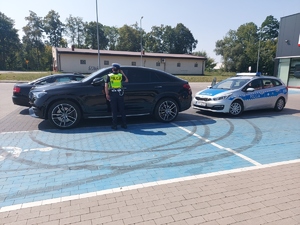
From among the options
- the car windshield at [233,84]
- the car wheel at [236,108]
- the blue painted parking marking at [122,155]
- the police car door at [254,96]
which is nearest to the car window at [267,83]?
the police car door at [254,96]

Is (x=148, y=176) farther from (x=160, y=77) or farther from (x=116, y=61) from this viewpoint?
(x=116, y=61)

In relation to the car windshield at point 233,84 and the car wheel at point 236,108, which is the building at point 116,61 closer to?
the car windshield at point 233,84

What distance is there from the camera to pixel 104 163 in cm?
410

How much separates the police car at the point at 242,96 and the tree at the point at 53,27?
3077 inches

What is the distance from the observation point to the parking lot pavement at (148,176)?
2699 mm

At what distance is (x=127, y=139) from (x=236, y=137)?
2797 millimetres

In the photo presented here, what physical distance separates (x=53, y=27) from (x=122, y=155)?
83.2 meters

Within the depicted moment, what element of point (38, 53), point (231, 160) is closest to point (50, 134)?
point (231, 160)

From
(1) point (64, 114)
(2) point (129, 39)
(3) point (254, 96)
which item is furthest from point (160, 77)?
(2) point (129, 39)

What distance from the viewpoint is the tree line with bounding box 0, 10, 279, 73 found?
58.8 meters

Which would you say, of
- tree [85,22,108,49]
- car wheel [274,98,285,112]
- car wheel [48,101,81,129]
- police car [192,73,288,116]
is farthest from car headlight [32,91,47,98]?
tree [85,22,108,49]

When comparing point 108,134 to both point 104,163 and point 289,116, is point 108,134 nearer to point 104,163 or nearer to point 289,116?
point 104,163

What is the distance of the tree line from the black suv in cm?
5333

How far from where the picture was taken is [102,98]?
6.39 meters
